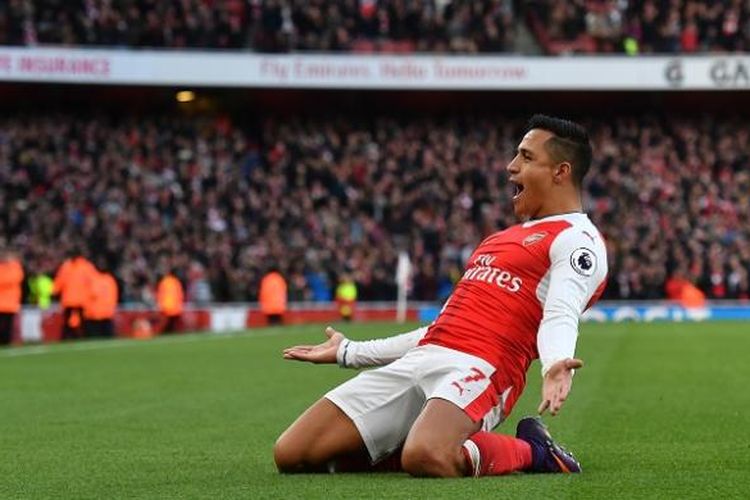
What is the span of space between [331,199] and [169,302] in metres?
8.30

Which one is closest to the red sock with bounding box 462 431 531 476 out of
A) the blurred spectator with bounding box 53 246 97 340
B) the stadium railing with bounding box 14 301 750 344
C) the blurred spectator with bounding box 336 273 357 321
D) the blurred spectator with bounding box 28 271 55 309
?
the blurred spectator with bounding box 53 246 97 340

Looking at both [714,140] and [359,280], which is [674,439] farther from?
[714,140]

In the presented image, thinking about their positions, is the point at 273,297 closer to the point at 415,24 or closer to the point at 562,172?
the point at 415,24

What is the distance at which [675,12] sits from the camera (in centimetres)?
4294

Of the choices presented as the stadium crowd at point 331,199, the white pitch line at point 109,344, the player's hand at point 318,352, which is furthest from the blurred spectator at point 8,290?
the player's hand at point 318,352

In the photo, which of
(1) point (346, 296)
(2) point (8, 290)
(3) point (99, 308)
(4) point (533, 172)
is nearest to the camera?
(4) point (533, 172)

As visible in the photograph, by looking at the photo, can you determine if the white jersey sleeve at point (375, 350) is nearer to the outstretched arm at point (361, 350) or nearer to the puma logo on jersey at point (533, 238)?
the outstretched arm at point (361, 350)

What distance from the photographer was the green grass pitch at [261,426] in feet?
23.3

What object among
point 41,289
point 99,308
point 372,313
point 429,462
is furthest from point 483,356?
point 372,313

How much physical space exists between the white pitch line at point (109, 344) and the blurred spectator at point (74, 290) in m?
1.52

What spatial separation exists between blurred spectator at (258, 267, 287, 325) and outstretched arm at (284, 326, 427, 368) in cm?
2646

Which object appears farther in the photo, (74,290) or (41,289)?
(41,289)

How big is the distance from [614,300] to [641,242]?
1626 millimetres

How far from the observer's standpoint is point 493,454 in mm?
7418
